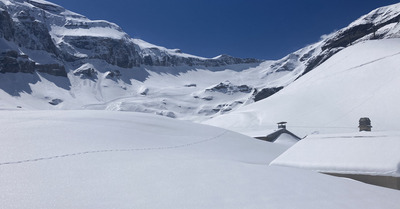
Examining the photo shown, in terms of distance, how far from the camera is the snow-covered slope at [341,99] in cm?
4972

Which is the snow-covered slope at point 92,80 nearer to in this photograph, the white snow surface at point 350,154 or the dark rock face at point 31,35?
the dark rock face at point 31,35

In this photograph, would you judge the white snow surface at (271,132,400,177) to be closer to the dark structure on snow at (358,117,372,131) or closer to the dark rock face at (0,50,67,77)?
the dark structure on snow at (358,117,372,131)

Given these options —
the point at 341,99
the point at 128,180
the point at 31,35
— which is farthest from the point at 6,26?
the point at 128,180

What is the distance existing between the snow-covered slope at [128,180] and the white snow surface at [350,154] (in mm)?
1976

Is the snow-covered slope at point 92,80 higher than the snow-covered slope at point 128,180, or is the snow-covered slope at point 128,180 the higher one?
the snow-covered slope at point 92,80

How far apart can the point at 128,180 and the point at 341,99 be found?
59.3 metres

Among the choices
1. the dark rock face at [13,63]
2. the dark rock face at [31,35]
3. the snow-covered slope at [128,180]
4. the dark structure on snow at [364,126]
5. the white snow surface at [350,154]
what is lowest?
the snow-covered slope at [128,180]

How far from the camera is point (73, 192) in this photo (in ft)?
18.5

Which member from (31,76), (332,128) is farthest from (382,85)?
(31,76)

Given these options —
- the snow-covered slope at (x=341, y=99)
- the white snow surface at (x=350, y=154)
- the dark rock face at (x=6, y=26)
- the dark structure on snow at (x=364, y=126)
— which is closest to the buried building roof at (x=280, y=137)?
the dark structure on snow at (x=364, y=126)

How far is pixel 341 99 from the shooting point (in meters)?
58.0

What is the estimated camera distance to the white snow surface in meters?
10.2

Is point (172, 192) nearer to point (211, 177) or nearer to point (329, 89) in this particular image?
point (211, 177)

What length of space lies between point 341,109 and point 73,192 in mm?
56778
